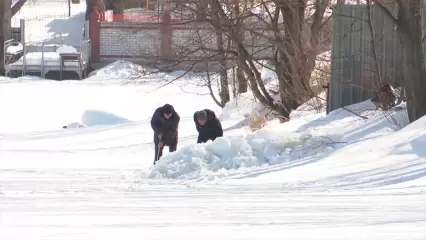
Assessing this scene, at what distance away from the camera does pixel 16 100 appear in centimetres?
3828

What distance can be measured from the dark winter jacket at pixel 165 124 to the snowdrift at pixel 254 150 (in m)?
1.72

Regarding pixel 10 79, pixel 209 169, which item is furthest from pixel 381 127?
pixel 10 79

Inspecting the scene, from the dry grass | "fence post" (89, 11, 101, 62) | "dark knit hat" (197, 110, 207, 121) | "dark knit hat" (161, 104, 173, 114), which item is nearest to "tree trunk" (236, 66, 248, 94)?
the dry grass

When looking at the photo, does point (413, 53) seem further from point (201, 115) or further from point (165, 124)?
point (165, 124)

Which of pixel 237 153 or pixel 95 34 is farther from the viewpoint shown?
pixel 95 34

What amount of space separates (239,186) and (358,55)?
7745 millimetres

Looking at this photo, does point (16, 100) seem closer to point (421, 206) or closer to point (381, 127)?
point (381, 127)

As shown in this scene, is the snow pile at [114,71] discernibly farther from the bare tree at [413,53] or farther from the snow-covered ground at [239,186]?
the bare tree at [413,53]

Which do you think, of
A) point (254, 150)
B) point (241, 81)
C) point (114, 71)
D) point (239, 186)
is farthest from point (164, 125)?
point (114, 71)

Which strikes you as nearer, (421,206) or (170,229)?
(170,229)

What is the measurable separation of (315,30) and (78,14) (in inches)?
1727

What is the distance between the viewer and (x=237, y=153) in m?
13.4

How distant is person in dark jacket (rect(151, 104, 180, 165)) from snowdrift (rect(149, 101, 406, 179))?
170 cm

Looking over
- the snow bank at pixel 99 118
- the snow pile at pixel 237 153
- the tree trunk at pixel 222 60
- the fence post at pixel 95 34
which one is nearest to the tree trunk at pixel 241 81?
the tree trunk at pixel 222 60
